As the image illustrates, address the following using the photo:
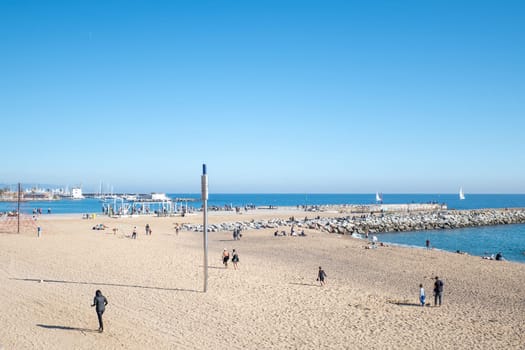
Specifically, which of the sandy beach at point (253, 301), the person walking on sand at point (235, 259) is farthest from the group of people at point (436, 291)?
the person walking on sand at point (235, 259)

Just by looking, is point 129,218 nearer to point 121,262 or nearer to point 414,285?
point 121,262

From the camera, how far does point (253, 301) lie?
15.0 metres

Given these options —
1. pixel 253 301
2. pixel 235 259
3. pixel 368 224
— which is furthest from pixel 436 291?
pixel 368 224

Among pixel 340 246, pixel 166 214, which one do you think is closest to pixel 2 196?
pixel 166 214

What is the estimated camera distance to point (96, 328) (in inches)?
455

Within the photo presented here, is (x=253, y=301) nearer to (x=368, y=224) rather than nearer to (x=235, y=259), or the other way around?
(x=235, y=259)

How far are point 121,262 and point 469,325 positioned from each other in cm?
1594

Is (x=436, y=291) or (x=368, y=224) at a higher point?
(x=436, y=291)

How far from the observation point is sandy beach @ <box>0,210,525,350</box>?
11.3 metres

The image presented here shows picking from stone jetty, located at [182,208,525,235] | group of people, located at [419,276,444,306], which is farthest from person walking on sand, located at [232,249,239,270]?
stone jetty, located at [182,208,525,235]

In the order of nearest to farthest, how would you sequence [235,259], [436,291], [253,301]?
1. [253,301]
2. [436,291]
3. [235,259]

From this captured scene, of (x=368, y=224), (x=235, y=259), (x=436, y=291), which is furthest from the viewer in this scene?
(x=368, y=224)

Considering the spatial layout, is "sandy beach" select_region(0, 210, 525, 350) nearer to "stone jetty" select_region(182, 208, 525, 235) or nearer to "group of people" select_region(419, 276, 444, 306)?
"group of people" select_region(419, 276, 444, 306)

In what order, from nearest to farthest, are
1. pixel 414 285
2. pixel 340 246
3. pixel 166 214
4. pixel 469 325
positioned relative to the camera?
1. pixel 469 325
2. pixel 414 285
3. pixel 340 246
4. pixel 166 214
